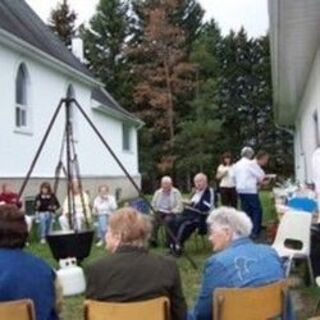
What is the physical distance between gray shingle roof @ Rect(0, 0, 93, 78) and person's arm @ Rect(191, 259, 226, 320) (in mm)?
13860

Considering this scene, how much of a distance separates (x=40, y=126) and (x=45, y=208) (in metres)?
5.48

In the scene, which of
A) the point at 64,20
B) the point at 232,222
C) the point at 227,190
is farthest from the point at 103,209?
the point at 64,20

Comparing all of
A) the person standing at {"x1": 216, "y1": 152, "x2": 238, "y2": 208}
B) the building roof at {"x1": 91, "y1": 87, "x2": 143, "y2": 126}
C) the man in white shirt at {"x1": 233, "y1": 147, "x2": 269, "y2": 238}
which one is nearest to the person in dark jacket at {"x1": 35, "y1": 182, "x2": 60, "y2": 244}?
the person standing at {"x1": 216, "y1": 152, "x2": 238, "y2": 208}

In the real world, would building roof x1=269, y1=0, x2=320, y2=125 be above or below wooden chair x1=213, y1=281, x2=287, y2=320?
above

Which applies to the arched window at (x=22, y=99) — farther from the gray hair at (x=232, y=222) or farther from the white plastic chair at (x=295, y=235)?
the gray hair at (x=232, y=222)

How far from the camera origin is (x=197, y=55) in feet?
147

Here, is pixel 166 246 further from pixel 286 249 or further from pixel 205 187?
pixel 286 249

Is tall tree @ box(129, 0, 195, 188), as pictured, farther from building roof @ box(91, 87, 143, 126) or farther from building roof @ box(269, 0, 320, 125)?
building roof @ box(269, 0, 320, 125)

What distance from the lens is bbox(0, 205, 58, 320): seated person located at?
4.11 meters

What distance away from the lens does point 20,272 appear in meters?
4.14

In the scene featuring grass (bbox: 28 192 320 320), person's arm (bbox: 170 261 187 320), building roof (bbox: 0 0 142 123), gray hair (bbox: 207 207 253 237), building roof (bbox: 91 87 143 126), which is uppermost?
building roof (bbox: 0 0 142 123)

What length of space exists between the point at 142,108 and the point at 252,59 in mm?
9470

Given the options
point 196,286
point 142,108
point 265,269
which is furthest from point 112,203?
point 142,108

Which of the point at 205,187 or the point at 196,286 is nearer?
the point at 196,286
